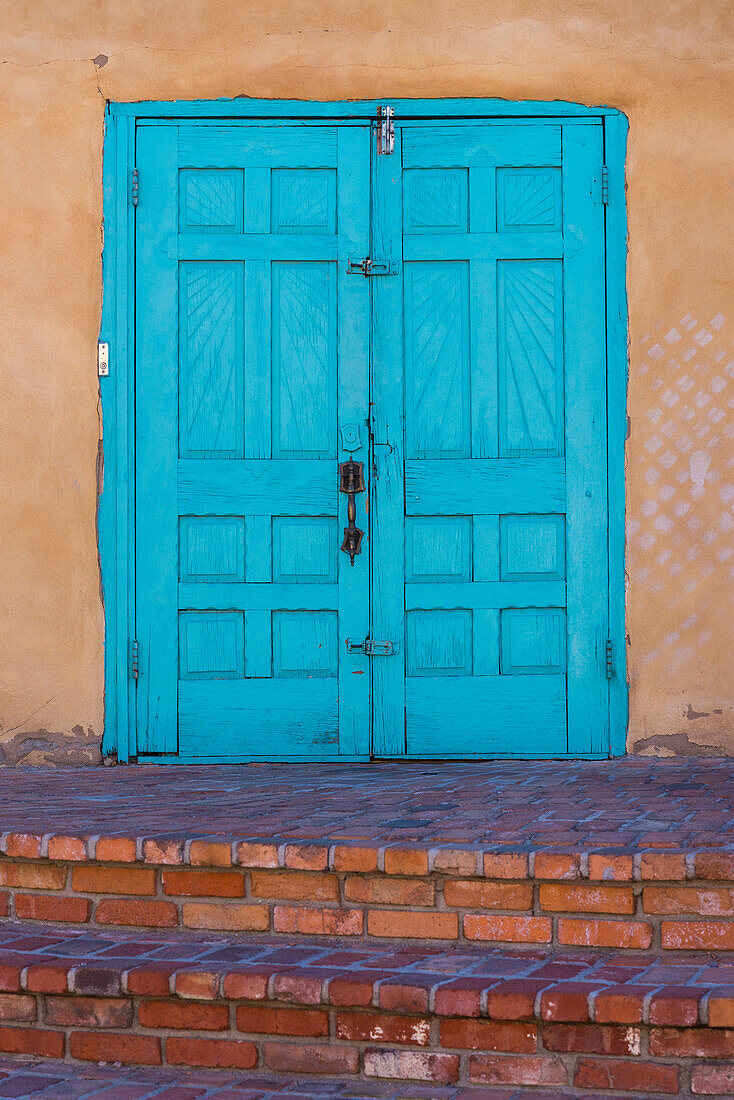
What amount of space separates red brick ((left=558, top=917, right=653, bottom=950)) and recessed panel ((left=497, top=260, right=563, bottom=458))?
2.42 m

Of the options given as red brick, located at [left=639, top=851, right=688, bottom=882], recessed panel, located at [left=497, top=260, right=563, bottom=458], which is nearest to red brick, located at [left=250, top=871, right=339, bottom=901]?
red brick, located at [left=639, top=851, right=688, bottom=882]

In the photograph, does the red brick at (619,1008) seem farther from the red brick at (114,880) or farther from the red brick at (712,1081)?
the red brick at (114,880)

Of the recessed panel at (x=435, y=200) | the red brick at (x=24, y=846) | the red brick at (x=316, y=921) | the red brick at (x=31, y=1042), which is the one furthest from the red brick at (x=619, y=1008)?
the recessed panel at (x=435, y=200)

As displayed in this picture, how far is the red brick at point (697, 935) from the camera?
2367 millimetres

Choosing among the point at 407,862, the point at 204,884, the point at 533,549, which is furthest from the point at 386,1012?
the point at 533,549

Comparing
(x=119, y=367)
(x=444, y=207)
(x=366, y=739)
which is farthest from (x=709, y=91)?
(x=366, y=739)

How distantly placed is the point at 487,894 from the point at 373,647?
2.02 meters

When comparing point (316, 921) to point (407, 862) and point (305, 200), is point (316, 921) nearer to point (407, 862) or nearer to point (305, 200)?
point (407, 862)

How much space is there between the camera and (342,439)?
4.54m

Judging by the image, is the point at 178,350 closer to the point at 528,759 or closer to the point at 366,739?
the point at 366,739

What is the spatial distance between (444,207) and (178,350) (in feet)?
4.05

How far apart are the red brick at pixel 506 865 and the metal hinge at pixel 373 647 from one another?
6.53 feet

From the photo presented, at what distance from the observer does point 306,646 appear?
178 inches

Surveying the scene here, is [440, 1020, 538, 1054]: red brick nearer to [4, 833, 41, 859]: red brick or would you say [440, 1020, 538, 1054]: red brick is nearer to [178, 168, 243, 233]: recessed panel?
[4, 833, 41, 859]: red brick
